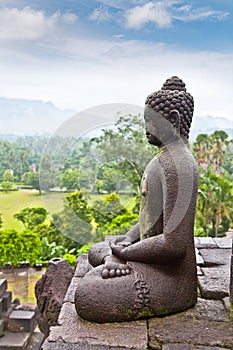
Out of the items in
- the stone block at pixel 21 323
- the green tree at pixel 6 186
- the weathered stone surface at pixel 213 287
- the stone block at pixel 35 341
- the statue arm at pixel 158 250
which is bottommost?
the stone block at pixel 35 341

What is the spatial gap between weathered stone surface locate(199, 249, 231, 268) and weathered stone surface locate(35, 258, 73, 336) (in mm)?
1113

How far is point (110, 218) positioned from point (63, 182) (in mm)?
2113

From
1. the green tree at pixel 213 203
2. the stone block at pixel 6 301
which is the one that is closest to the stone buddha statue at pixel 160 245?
the stone block at pixel 6 301

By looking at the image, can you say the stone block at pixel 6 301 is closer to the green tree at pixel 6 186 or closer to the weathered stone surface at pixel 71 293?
the weathered stone surface at pixel 71 293

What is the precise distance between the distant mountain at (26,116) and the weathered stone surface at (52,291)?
4.91m

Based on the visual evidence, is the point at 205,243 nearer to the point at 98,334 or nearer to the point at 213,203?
the point at 98,334

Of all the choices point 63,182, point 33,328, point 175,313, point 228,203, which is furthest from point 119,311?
point 228,203

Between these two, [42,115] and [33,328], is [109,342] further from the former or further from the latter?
[42,115]

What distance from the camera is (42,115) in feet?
28.8

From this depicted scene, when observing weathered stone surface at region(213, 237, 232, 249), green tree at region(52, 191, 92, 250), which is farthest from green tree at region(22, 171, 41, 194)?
weathered stone surface at region(213, 237, 232, 249)

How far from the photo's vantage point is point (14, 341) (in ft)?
14.3

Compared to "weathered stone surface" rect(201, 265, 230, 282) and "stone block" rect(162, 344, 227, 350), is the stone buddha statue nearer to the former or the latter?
"stone block" rect(162, 344, 227, 350)

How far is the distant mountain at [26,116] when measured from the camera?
329 inches

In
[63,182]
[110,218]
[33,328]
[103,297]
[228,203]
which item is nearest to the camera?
[103,297]
